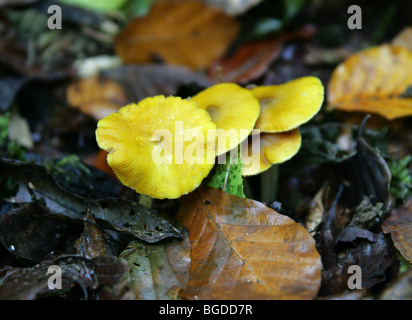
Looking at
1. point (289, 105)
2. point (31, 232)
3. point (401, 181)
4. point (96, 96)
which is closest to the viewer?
point (31, 232)

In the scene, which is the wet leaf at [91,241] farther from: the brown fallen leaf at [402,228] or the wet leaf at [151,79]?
the wet leaf at [151,79]

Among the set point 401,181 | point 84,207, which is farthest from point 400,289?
point 84,207

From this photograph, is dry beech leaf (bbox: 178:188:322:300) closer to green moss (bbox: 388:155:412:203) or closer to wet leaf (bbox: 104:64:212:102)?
green moss (bbox: 388:155:412:203)

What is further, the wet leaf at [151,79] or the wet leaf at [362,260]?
the wet leaf at [151,79]

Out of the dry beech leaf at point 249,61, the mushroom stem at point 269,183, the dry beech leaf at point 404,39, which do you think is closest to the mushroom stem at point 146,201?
the mushroom stem at point 269,183

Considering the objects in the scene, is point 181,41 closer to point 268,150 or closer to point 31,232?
point 268,150
